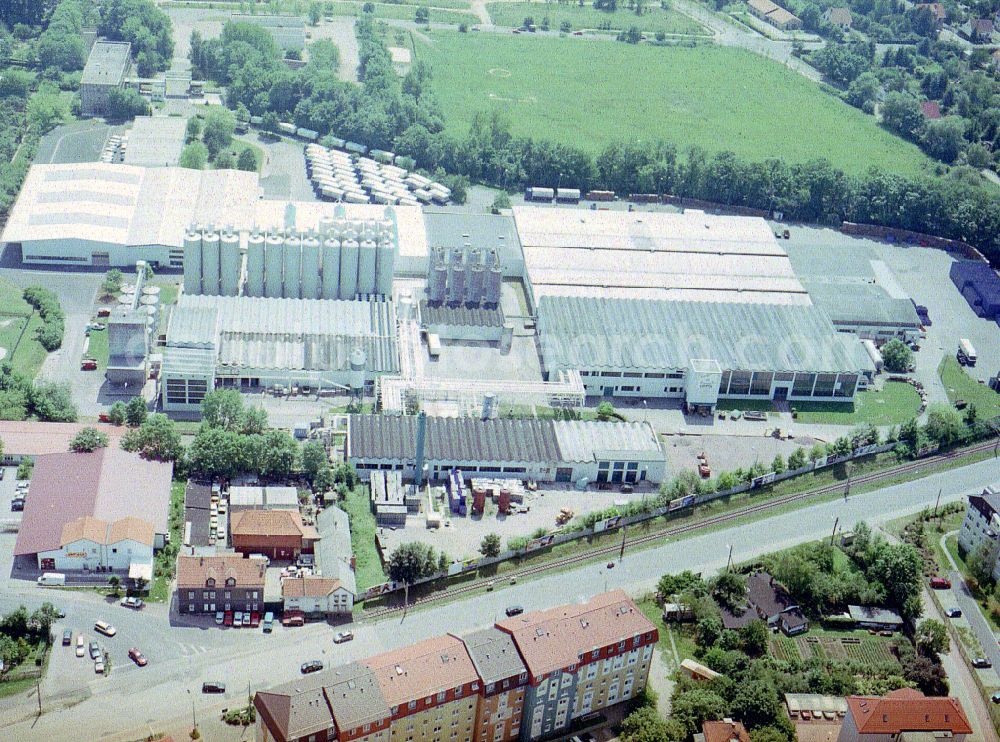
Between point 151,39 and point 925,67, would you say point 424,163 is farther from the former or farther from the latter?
point 925,67

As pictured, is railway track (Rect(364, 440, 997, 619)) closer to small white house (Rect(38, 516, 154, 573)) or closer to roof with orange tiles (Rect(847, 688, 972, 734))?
small white house (Rect(38, 516, 154, 573))

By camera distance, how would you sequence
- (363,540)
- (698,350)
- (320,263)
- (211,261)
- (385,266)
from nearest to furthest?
(363,540) < (698,350) < (211,261) < (320,263) < (385,266)

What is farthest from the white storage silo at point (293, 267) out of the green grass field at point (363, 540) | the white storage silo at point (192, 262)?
the green grass field at point (363, 540)

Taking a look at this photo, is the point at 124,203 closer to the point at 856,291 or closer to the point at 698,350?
the point at 698,350

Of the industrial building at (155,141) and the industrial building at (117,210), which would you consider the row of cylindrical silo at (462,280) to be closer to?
the industrial building at (117,210)

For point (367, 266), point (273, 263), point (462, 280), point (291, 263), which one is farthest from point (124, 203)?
point (462, 280)

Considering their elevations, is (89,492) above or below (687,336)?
below

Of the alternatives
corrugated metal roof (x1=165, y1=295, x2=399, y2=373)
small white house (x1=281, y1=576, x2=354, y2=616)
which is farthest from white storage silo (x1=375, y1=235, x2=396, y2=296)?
small white house (x1=281, y1=576, x2=354, y2=616)
